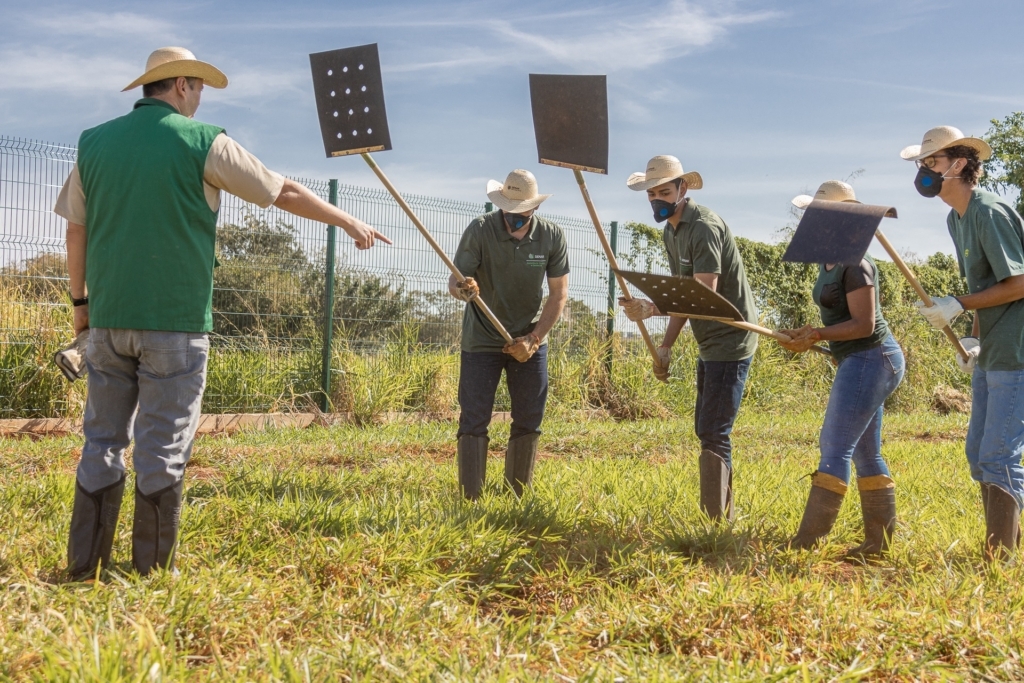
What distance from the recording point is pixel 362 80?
4.95m

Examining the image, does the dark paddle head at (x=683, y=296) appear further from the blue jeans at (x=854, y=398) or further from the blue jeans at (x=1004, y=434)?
the blue jeans at (x=1004, y=434)

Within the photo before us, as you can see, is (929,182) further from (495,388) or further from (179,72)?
(179,72)

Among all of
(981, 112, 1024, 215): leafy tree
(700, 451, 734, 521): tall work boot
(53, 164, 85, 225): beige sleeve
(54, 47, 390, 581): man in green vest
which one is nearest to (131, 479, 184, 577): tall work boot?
(54, 47, 390, 581): man in green vest

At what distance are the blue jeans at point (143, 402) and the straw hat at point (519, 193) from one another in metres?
2.27

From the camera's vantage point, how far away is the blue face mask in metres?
5.43

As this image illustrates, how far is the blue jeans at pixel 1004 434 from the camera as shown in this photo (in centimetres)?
404

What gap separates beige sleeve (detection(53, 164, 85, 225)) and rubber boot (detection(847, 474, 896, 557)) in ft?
12.0

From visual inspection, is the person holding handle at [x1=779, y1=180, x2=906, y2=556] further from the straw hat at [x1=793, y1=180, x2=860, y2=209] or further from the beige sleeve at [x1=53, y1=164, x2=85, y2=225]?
the beige sleeve at [x1=53, y1=164, x2=85, y2=225]

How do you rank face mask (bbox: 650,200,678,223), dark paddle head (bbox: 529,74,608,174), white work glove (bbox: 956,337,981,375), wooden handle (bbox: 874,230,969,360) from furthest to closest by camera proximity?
dark paddle head (bbox: 529,74,608,174) < face mask (bbox: 650,200,678,223) < white work glove (bbox: 956,337,981,375) < wooden handle (bbox: 874,230,969,360)

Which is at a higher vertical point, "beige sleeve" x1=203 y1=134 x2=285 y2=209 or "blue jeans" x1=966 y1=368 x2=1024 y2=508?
"beige sleeve" x1=203 y1=134 x2=285 y2=209

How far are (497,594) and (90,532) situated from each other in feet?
5.15

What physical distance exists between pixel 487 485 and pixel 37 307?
5.39m

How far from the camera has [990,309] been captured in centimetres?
419

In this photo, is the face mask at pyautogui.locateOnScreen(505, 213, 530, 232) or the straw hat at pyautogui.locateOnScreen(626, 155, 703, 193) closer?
the straw hat at pyautogui.locateOnScreen(626, 155, 703, 193)
